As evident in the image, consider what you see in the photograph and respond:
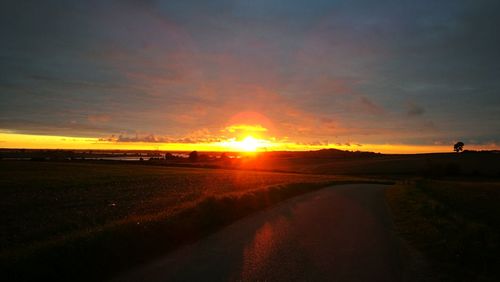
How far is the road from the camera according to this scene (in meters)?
7.44

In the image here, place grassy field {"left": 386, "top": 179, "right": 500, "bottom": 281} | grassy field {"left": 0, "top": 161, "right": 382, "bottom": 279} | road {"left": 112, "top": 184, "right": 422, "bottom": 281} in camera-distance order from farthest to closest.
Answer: grassy field {"left": 386, "top": 179, "right": 500, "bottom": 281} < grassy field {"left": 0, "top": 161, "right": 382, "bottom": 279} < road {"left": 112, "top": 184, "right": 422, "bottom": 281}

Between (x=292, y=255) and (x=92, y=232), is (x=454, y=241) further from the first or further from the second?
(x=92, y=232)

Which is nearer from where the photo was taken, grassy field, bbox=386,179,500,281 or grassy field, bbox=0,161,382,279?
grassy field, bbox=0,161,382,279

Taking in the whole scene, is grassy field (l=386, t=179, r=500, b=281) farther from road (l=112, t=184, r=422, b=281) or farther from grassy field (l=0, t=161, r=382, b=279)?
grassy field (l=0, t=161, r=382, b=279)

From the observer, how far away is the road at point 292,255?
7.44m

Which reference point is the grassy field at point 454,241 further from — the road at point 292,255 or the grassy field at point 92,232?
the grassy field at point 92,232

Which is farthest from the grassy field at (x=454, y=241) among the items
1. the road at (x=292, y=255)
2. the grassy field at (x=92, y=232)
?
the grassy field at (x=92, y=232)

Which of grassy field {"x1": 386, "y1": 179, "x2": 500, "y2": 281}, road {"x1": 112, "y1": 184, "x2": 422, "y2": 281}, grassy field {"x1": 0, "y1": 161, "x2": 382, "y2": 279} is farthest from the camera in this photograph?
grassy field {"x1": 386, "y1": 179, "x2": 500, "y2": 281}

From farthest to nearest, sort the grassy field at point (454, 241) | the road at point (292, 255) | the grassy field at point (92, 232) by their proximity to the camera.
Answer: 1. the grassy field at point (454, 241)
2. the grassy field at point (92, 232)
3. the road at point (292, 255)

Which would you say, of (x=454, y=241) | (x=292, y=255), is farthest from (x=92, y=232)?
(x=454, y=241)

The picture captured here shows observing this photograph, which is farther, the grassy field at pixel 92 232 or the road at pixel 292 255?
the grassy field at pixel 92 232

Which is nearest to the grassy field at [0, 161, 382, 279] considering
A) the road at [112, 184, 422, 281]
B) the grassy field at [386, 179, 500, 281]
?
the road at [112, 184, 422, 281]

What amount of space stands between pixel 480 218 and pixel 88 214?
57.5 ft

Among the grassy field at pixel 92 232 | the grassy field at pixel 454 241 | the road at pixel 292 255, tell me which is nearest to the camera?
the road at pixel 292 255
